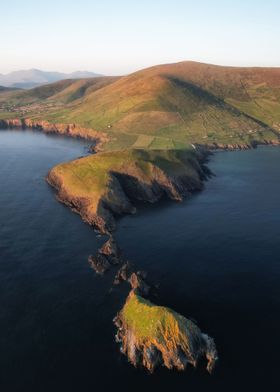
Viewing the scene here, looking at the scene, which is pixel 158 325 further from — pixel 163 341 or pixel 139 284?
pixel 139 284

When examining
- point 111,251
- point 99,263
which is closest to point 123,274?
point 99,263

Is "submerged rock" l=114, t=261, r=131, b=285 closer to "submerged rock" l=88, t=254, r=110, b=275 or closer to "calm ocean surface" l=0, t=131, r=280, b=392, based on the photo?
"calm ocean surface" l=0, t=131, r=280, b=392

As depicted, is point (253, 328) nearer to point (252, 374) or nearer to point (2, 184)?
point (252, 374)

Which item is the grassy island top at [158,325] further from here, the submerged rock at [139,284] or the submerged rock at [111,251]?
the submerged rock at [111,251]

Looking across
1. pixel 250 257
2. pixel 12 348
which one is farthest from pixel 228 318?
pixel 12 348

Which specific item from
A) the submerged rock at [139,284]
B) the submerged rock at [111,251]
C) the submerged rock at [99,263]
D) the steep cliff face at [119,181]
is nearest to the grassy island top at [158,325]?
the submerged rock at [139,284]

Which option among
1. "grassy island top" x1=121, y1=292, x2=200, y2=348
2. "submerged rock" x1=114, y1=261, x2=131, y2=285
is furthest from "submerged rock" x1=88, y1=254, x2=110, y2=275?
"grassy island top" x1=121, y1=292, x2=200, y2=348

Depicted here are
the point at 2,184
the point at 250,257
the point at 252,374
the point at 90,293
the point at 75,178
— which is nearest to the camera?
the point at 252,374
